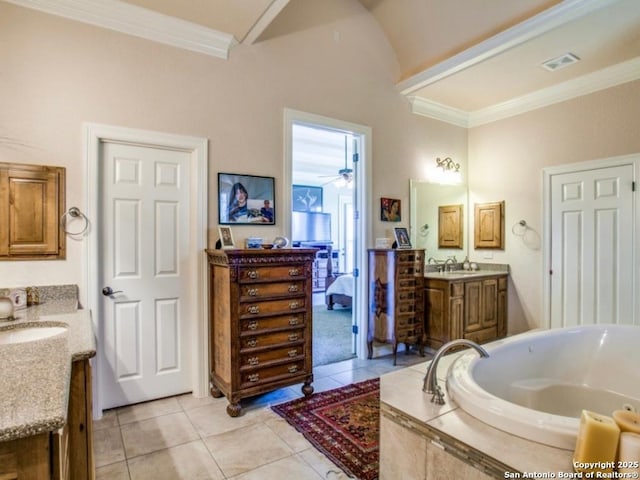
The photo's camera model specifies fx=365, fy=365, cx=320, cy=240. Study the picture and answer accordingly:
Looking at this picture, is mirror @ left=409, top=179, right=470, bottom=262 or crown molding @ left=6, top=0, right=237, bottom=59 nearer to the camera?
crown molding @ left=6, top=0, right=237, bottom=59

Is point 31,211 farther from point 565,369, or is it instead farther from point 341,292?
point 341,292

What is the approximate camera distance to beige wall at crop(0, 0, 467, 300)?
96.9 inches

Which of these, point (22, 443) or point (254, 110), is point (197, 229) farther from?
point (22, 443)

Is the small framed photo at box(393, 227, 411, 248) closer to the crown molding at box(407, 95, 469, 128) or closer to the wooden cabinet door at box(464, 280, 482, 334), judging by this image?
the wooden cabinet door at box(464, 280, 482, 334)

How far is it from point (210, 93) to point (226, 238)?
4.06ft

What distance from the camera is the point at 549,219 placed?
430 centimetres

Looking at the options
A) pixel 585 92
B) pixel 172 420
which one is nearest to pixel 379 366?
pixel 172 420

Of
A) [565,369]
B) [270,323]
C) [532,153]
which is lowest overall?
[565,369]

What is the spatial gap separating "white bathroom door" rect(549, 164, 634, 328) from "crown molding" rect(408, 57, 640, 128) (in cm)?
88

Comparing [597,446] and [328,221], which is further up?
[328,221]

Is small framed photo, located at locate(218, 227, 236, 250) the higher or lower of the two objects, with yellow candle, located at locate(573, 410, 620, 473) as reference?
higher

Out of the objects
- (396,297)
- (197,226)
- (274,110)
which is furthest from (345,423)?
(274,110)

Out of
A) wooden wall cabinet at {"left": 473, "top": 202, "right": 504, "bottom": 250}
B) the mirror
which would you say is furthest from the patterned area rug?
wooden wall cabinet at {"left": 473, "top": 202, "right": 504, "bottom": 250}

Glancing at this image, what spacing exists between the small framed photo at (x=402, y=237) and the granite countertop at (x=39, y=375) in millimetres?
3073
